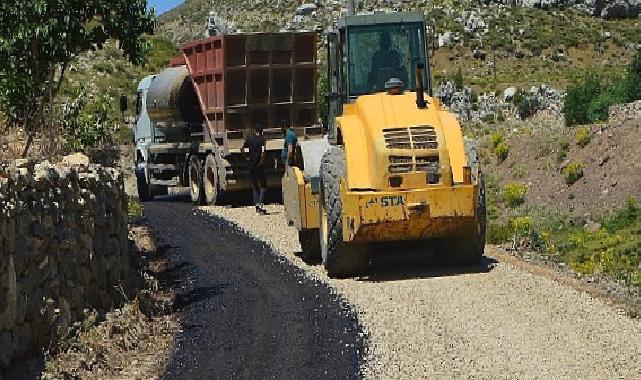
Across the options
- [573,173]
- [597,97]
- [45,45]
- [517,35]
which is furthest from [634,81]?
[45,45]

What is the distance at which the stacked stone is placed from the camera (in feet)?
92.8

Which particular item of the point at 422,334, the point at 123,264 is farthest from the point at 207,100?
the point at 422,334

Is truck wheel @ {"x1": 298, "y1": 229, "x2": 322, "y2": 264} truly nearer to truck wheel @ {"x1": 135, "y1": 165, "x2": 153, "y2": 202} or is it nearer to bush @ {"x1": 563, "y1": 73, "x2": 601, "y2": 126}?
truck wheel @ {"x1": 135, "y1": 165, "x2": 153, "y2": 202}

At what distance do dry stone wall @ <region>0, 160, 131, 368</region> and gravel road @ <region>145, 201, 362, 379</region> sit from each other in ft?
3.66

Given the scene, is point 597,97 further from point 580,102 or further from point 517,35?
point 517,35

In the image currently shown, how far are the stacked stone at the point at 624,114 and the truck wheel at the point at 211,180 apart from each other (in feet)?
41.2

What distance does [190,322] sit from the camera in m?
10.8

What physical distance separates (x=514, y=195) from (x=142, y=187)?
10200 mm

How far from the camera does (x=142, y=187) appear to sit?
26.2m

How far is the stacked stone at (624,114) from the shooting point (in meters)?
28.3

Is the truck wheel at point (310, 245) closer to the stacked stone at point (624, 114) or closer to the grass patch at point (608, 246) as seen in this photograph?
the grass patch at point (608, 246)

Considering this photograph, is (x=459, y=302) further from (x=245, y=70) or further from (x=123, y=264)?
(x=245, y=70)

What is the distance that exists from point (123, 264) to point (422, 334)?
4514mm

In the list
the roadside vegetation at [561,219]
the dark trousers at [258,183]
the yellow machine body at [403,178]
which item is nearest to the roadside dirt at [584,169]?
the roadside vegetation at [561,219]
